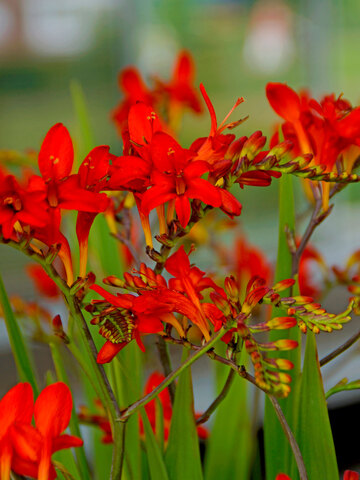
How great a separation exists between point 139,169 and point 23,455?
110 mm

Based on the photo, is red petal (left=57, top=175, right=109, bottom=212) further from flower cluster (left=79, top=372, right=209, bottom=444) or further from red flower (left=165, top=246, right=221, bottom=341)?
flower cluster (left=79, top=372, right=209, bottom=444)

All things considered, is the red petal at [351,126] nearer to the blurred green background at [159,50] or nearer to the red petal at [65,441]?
the red petal at [65,441]

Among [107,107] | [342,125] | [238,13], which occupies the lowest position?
Result: [342,125]

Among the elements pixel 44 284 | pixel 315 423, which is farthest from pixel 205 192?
pixel 44 284

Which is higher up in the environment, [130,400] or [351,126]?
[351,126]

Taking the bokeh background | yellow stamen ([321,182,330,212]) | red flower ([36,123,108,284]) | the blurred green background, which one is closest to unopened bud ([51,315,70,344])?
red flower ([36,123,108,284])

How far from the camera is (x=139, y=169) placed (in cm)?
26

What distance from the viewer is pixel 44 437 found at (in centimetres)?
23

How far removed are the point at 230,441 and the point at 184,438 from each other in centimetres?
13

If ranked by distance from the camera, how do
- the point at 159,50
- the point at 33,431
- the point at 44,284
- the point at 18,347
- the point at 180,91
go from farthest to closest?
1. the point at 159,50
2. the point at 44,284
3. the point at 180,91
4. the point at 18,347
5. the point at 33,431

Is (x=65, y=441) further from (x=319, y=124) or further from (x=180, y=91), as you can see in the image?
(x=180, y=91)

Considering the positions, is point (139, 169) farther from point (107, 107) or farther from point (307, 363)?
point (107, 107)

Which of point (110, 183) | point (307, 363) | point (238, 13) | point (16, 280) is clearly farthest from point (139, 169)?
point (238, 13)

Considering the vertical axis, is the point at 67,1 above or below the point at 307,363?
above
